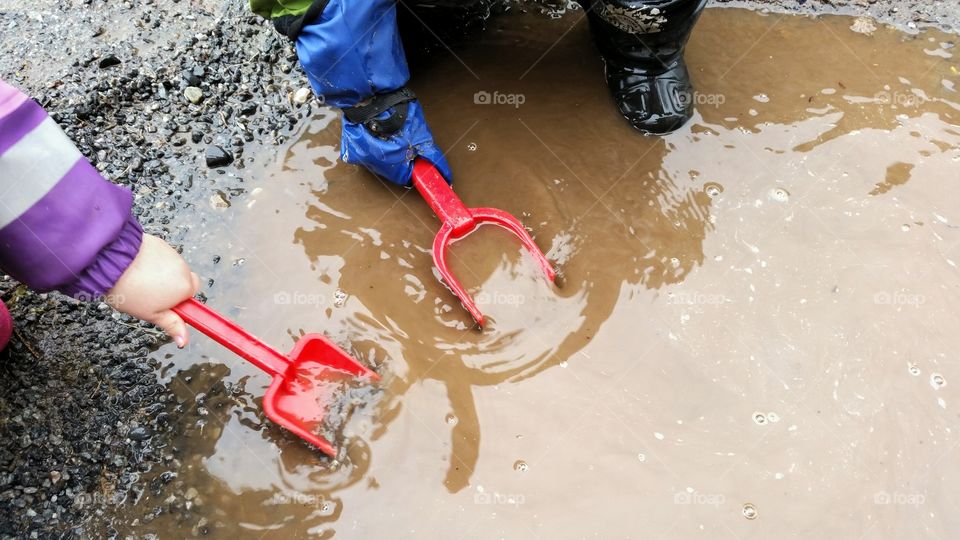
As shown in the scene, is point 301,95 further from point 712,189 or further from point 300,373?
point 712,189

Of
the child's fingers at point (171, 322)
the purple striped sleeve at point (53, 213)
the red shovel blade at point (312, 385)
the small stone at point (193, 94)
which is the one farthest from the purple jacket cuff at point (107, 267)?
the small stone at point (193, 94)

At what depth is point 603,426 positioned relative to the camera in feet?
5.70

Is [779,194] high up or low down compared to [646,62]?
down

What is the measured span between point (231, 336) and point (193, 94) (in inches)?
41.3

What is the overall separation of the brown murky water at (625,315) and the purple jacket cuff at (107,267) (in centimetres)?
52

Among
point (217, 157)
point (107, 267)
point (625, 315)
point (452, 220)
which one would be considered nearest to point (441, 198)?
point (452, 220)

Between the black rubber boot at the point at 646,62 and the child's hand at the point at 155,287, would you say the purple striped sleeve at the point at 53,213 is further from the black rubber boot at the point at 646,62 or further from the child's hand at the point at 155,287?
the black rubber boot at the point at 646,62

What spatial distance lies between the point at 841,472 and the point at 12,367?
2153mm

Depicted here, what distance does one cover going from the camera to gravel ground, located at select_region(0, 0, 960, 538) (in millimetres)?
1686

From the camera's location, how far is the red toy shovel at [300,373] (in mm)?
1604

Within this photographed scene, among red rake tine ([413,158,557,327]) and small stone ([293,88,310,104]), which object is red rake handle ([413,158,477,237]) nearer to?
red rake tine ([413,158,557,327])

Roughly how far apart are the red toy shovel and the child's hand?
88 mm

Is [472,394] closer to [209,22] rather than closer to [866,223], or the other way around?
[866,223]

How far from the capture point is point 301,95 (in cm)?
229
